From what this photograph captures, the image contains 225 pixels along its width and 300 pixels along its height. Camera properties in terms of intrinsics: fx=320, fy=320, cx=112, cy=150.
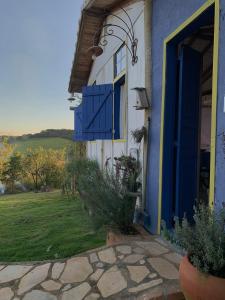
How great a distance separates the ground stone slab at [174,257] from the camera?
3.30 m

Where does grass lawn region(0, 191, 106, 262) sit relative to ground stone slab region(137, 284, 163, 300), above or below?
below

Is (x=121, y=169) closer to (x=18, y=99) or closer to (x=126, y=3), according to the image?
(x=126, y=3)

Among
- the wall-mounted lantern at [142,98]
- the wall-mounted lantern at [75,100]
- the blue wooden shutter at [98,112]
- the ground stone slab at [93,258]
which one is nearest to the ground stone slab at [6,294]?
the ground stone slab at [93,258]

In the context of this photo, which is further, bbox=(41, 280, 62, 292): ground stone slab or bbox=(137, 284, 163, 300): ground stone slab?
bbox=(41, 280, 62, 292): ground stone slab

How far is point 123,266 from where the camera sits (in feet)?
10.8

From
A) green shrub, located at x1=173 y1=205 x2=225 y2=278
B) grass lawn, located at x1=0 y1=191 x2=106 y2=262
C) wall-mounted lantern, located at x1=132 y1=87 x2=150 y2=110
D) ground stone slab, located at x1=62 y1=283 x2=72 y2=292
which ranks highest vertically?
wall-mounted lantern, located at x1=132 y1=87 x2=150 y2=110

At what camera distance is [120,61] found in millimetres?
6637

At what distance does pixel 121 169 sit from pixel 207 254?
2.90 meters

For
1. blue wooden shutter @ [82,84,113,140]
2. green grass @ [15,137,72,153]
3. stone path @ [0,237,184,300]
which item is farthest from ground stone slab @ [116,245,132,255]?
green grass @ [15,137,72,153]

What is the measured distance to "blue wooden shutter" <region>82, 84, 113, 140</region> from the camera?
6859 mm

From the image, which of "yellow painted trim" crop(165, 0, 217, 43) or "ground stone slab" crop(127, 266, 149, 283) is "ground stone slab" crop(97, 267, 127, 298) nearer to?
"ground stone slab" crop(127, 266, 149, 283)

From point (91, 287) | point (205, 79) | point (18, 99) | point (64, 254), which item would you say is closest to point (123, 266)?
point (91, 287)

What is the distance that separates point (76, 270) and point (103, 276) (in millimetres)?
382

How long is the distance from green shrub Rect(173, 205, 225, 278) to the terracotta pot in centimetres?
5
